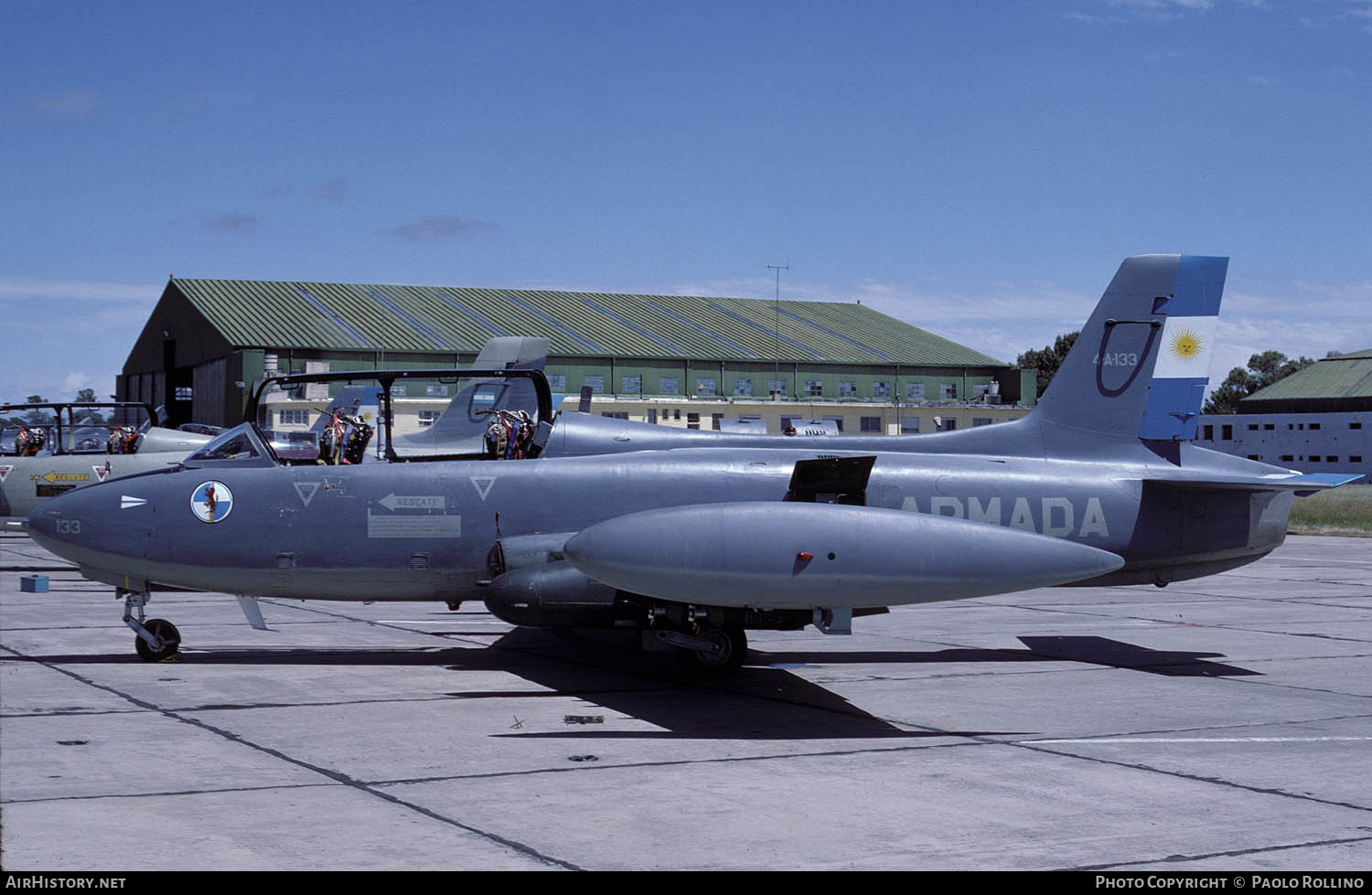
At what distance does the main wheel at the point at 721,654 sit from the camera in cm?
1149

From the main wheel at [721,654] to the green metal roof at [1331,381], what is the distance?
9047 centimetres

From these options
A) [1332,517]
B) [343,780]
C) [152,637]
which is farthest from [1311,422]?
[343,780]

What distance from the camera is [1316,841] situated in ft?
21.8

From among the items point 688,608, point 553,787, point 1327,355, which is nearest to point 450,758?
point 553,787

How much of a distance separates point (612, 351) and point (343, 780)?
2159 inches

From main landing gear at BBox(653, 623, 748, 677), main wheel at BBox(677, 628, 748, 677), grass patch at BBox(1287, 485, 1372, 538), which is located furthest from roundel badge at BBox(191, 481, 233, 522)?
grass patch at BBox(1287, 485, 1372, 538)

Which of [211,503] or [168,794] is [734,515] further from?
[211,503]

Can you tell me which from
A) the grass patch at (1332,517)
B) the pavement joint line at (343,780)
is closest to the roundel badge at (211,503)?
the pavement joint line at (343,780)

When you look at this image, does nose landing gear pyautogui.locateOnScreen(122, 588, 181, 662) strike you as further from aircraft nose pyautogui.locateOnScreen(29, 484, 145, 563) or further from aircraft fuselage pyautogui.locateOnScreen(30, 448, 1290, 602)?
aircraft nose pyautogui.locateOnScreen(29, 484, 145, 563)

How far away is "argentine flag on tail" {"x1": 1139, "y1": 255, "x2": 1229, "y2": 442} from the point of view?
45.9ft

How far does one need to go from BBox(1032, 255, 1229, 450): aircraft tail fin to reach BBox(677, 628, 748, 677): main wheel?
4.46 meters

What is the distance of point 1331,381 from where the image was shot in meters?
93.9

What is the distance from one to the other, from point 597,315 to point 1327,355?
6088 centimetres

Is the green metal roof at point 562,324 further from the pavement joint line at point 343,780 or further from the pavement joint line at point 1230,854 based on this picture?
the pavement joint line at point 1230,854
